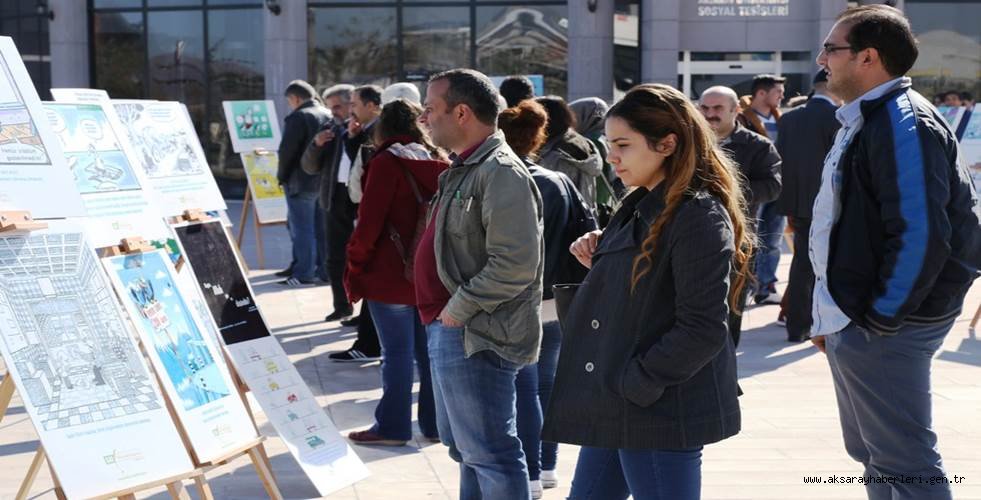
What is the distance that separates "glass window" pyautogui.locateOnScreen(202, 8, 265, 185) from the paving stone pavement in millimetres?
12311

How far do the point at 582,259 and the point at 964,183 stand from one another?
1.20m

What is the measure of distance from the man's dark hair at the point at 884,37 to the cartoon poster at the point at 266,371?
3.04 m

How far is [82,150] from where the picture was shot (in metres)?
5.34

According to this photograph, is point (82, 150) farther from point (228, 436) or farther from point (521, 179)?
point (521, 179)

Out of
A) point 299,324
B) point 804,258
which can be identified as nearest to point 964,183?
point 804,258

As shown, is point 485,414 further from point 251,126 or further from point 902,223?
point 251,126

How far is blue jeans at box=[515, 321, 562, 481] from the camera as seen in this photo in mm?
5309

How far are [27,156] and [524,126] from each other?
2.18 meters

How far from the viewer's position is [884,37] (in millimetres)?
3986

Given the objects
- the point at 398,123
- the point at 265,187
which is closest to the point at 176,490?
the point at 398,123

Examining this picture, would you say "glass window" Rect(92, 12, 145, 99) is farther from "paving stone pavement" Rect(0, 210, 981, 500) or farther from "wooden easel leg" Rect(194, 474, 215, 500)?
"wooden easel leg" Rect(194, 474, 215, 500)

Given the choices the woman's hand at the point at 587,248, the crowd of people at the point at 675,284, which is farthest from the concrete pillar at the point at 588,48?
the woman's hand at the point at 587,248

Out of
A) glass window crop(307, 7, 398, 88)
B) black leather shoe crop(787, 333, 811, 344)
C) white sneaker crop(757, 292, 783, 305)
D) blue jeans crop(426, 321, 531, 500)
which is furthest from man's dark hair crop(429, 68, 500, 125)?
glass window crop(307, 7, 398, 88)

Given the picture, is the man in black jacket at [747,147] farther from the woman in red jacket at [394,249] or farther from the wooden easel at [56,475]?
the wooden easel at [56,475]
